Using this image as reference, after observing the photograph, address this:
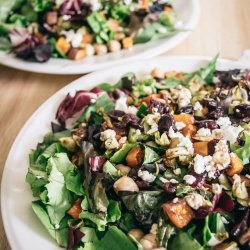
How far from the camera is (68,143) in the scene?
1219mm

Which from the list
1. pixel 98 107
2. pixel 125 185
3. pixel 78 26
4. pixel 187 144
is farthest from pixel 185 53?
pixel 125 185

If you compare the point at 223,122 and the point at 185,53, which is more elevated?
the point at 223,122

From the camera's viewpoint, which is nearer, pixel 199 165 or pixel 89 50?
pixel 199 165

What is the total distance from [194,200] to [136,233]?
141 millimetres

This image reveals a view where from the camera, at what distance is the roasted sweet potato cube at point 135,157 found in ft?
3.64

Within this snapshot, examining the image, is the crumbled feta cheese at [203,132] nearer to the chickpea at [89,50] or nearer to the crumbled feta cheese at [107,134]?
the crumbled feta cheese at [107,134]

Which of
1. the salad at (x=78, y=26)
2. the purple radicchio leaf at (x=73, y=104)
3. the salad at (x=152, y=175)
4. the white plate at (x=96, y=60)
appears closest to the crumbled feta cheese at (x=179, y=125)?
the salad at (x=152, y=175)

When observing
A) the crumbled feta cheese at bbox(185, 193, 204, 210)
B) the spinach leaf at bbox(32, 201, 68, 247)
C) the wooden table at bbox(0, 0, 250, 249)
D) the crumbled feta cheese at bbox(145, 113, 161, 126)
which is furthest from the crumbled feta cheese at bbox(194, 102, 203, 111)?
the wooden table at bbox(0, 0, 250, 249)

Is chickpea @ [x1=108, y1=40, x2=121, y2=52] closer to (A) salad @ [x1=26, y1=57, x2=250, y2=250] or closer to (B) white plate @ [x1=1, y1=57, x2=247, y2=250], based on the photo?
(B) white plate @ [x1=1, y1=57, x2=247, y2=250]

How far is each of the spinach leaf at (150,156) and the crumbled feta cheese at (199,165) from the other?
11cm

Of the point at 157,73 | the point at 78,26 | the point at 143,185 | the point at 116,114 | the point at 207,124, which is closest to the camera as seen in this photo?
the point at 143,185

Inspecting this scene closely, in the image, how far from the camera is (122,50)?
1.67 m

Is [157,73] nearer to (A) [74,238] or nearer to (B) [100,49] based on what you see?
(B) [100,49]

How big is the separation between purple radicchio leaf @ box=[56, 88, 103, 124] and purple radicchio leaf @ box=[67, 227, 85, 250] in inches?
16.5
